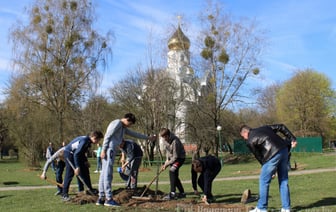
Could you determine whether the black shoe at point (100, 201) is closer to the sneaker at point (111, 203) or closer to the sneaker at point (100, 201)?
the sneaker at point (100, 201)

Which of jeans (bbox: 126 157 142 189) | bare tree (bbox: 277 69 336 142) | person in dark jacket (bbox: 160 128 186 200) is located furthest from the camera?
bare tree (bbox: 277 69 336 142)

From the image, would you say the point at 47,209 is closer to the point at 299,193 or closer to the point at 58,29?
the point at 299,193

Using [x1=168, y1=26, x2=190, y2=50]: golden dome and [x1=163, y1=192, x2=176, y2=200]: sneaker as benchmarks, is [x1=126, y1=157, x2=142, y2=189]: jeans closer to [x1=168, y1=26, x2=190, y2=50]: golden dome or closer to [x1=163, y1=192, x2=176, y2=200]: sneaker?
[x1=163, y1=192, x2=176, y2=200]: sneaker

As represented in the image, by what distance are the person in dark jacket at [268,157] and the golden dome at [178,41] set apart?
918 inches

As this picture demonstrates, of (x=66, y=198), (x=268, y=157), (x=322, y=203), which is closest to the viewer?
(x=268, y=157)

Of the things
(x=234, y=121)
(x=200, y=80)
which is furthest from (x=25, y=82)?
(x=234, y=121)

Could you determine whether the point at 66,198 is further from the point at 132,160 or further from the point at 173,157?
the point at 173,157

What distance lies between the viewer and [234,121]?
39312mm

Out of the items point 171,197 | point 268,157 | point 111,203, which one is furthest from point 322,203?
point 111,203

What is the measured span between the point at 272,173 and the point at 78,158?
434cm

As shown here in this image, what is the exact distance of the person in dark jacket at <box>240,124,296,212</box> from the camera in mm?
6465

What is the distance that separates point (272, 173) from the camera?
656cm

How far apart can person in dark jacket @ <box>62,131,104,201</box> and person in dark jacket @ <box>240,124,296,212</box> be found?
3605 millimetres

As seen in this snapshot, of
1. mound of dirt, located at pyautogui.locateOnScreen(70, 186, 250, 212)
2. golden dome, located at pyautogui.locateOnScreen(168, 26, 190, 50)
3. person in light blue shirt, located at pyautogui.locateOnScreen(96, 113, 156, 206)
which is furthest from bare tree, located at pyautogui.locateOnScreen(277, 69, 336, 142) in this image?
person in light blue shirt, located at pyautogui.locateOnScreen(96, 113, 156, 206)
